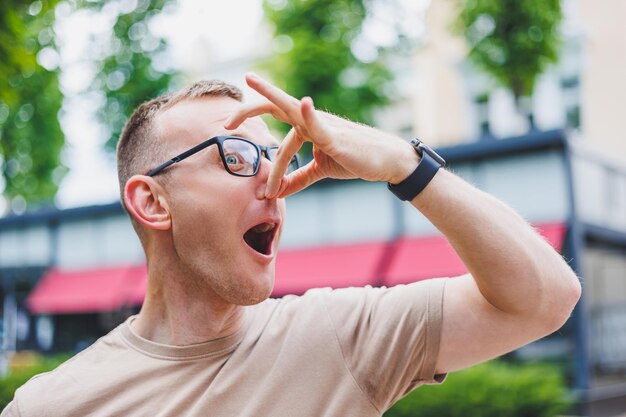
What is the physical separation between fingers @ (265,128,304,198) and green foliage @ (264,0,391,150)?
1633 centimetres

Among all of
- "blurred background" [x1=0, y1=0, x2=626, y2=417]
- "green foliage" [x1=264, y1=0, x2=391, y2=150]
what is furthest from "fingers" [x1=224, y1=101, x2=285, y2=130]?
"green foliage" [x1=264, y1=0, x2=391, y2=150]

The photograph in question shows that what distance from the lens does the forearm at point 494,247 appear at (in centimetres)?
175

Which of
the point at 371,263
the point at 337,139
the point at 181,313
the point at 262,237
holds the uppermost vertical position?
the point at 337,139

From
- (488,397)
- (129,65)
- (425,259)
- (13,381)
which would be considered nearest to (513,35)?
(425,259)

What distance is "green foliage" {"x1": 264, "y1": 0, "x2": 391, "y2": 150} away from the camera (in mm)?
18406

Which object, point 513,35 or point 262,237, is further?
point 513,35

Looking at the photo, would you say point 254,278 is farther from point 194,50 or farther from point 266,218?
point 194,50

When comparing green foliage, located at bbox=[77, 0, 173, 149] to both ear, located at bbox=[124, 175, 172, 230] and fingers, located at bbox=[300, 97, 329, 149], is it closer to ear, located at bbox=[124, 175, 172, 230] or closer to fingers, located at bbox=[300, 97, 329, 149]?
ear, located at bbox=[124, 175, 172, 230]

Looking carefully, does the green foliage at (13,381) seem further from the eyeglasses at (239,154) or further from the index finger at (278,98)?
the index finger at (278,98)

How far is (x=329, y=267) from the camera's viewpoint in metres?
13.7

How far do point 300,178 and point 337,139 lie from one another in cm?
26

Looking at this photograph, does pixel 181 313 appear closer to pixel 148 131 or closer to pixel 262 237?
pixel 262 237

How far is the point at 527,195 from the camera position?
39.9ft

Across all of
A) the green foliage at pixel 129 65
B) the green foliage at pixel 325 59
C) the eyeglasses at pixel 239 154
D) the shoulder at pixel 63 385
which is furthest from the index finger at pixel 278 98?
the green foliage at pixel 129 65
